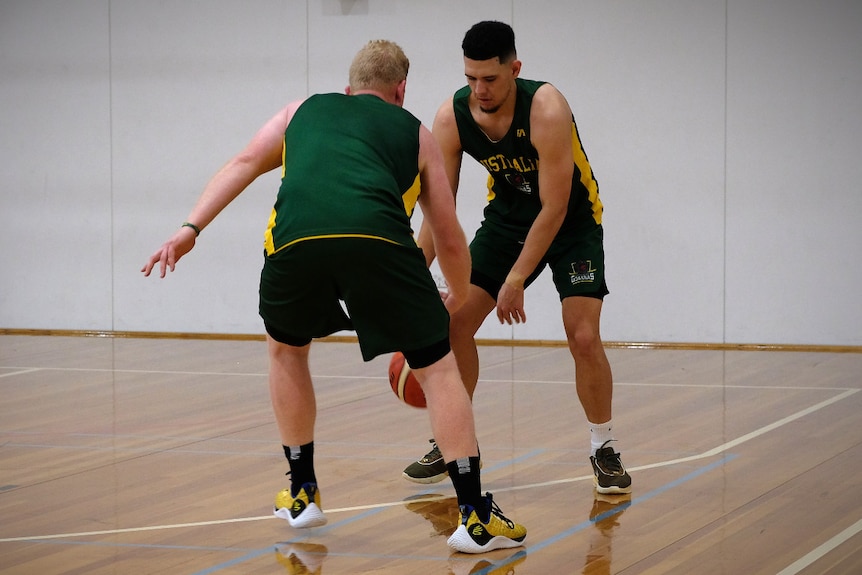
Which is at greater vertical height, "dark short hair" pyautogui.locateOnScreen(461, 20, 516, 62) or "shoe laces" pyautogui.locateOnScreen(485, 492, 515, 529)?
"dark short hair" pyautogui.locateOnScreen(461, 20, 516, 62)

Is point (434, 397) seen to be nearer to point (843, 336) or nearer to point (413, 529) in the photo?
point (413, 529)

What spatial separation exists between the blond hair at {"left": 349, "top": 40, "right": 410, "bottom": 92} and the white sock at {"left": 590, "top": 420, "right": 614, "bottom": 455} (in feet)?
5.07

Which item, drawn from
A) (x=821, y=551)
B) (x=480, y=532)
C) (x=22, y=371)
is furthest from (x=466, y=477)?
(x=22, y=371)

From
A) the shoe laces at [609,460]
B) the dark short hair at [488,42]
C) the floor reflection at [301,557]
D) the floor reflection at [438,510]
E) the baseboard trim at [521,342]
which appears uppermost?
the dark short hair at [488,42]

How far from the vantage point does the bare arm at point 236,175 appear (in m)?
3.31

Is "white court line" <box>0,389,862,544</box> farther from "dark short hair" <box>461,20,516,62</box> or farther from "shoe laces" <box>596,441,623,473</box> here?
"dark short hair" <box>461,20,516,62</box>

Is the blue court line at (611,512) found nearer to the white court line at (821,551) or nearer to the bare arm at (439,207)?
the white court line at (821,551)

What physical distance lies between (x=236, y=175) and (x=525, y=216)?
1.33 metres

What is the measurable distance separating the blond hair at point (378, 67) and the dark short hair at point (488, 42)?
1.90ft

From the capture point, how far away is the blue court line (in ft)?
10.8

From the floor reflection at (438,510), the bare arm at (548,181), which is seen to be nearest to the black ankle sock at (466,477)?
the floor reflection at (438,510)

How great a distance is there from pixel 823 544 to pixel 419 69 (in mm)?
6147

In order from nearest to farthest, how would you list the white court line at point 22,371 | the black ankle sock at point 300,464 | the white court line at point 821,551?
the white court line at point 821,551
the black ankle sock at point 300,464
the white court line at point 22,371

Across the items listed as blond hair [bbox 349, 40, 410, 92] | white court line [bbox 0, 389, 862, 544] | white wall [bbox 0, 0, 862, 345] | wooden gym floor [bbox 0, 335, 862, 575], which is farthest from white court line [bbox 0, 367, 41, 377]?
blond hair [bbox 349, 40, 410, 92]
